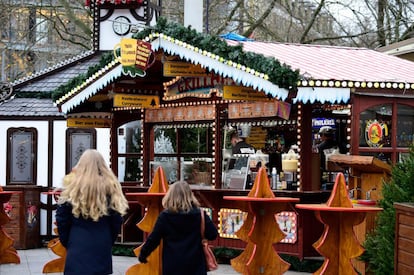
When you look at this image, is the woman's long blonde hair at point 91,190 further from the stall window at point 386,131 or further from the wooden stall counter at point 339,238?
the stall window at point 386,131

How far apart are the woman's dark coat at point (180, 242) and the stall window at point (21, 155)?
9.92 metres

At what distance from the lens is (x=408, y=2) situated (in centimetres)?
2947

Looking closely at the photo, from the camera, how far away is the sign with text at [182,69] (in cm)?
1299

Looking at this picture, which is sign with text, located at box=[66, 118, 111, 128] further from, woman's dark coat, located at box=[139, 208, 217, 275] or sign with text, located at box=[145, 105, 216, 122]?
woman's dark coat, located at box=[139, 208, 217, 275]

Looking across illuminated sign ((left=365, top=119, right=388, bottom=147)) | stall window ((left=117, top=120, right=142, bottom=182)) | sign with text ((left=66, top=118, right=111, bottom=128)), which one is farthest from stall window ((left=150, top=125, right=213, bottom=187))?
illuminated sign ((left=365, top=119, right=388, bottom=147))

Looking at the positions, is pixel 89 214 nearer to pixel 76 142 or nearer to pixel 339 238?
pixel 339 238

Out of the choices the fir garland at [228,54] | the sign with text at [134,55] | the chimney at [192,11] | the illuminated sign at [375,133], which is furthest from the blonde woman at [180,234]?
the chimney at [192,11]

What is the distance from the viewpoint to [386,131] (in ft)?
40.1

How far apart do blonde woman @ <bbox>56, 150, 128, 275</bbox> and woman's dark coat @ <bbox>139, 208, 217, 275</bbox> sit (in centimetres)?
71

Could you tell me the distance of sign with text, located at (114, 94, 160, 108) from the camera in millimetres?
14349

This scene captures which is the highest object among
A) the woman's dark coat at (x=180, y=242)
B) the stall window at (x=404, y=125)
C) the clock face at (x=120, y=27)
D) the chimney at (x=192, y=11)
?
the clock face at (x=120, y=27)

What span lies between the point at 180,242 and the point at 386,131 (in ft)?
17.2

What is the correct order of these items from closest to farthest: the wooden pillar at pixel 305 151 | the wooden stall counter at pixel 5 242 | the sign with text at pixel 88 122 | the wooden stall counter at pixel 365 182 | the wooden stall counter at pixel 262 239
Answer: the wooden stall counter at pixel 365 182, the wooden stall counter at pixel 262 239, the wooden pillar at pixel 305 151, the wooden stall counter at pixel 5 242, the sign with text at pixel 88 122

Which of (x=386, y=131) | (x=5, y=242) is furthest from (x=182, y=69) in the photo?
(x=5, y=242)
